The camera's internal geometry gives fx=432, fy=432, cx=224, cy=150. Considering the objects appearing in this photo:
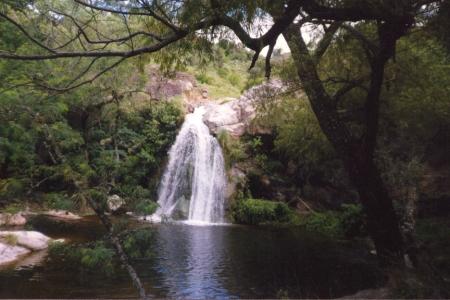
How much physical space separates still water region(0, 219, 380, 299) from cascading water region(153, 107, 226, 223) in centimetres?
536

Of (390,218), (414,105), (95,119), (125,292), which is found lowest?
(125,292)

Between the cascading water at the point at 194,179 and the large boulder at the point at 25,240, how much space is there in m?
6.41

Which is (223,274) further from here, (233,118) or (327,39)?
(233,118)

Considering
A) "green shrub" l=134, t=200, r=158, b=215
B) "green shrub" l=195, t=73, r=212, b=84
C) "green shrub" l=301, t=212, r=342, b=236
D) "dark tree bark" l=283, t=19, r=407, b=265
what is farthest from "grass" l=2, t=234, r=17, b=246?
"green shrub" l=195, t=73, r=212, b=84

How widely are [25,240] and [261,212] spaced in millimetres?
8435

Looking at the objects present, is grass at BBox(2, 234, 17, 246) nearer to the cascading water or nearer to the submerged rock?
the submerged rock

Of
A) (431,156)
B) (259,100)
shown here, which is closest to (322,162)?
(431,156)

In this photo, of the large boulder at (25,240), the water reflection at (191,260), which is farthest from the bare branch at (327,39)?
the large boulder at (25,240)

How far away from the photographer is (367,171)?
252 inches

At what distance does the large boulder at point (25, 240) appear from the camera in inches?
402

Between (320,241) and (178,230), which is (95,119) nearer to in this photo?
(178,230)

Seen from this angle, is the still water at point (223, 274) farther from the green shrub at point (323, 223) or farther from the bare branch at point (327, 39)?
the bare branch at point (327, 39)

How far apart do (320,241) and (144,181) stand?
10.1 m

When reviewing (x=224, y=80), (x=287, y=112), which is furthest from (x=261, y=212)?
(x=224, y=80)
